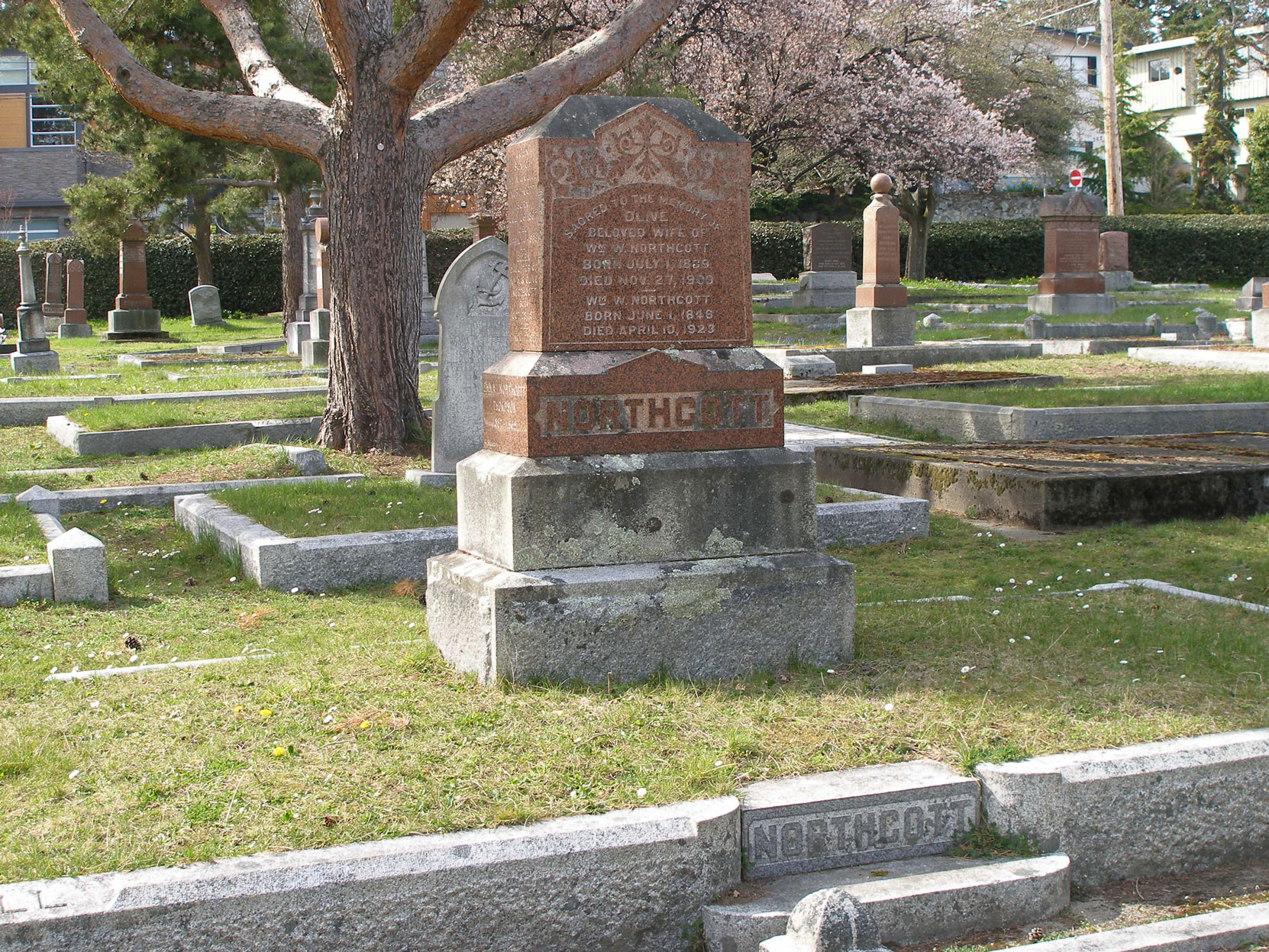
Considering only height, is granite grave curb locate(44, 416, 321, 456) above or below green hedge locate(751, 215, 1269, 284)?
below

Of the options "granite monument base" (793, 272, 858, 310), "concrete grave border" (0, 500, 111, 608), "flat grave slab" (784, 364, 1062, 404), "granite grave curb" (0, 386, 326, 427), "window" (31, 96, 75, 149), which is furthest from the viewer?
"window" (31, 96, 75, 149)

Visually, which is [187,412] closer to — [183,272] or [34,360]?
[34,360]

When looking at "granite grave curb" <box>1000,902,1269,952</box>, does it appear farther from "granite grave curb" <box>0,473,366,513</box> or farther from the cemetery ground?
the cemetery ground

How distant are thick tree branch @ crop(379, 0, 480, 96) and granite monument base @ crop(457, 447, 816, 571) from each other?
20.1 ft

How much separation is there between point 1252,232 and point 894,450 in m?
36.6

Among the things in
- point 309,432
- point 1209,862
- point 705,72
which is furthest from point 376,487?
point 705,72

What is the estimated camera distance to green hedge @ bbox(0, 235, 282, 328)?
116ft

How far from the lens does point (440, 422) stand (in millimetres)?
9531

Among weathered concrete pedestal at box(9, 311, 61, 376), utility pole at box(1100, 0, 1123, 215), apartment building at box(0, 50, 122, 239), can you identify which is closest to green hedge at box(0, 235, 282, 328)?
apartment building at box(0, 50, 122, 239)

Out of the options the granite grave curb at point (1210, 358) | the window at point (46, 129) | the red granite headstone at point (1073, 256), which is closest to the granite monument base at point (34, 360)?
the granite grave curb at point (1210, 358)

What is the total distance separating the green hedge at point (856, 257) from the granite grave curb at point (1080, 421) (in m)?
23.6

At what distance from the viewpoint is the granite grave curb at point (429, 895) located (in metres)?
3.06

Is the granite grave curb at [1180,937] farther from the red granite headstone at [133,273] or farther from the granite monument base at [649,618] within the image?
the red granite headstone at [133,273]

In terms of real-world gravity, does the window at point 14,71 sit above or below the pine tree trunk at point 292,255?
above
